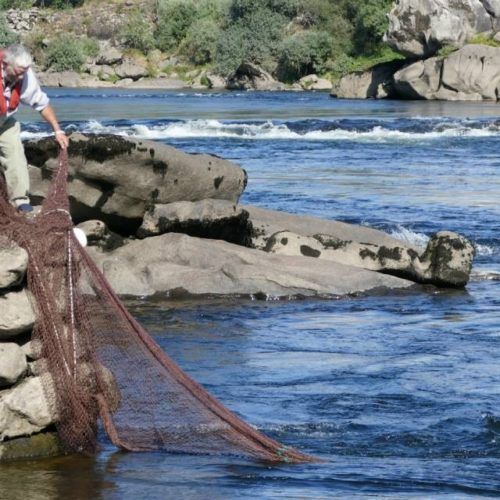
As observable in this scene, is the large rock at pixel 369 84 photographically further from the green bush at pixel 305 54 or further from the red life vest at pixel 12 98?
the red life vest at pixel 12 98


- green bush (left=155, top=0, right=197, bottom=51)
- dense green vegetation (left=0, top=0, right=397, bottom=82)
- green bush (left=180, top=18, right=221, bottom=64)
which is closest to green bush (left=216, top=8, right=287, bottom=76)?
dense green vegetation (left=0, top=0, right=397, bottom=82)

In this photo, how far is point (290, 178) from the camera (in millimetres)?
29406

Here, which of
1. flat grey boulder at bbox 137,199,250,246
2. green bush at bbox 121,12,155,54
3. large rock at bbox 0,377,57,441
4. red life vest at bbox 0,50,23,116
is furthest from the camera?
green bush at bbox 121,12,155,54

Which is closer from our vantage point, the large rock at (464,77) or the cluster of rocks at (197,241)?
the cluster of rocks at (197,241)

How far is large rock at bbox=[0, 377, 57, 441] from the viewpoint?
8.51 m

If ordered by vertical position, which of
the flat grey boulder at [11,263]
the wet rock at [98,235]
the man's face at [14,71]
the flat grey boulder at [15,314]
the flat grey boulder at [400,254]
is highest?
the man's face at [14,71]

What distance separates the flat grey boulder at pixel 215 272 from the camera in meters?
15.2

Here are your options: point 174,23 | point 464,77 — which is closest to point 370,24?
point 464,77

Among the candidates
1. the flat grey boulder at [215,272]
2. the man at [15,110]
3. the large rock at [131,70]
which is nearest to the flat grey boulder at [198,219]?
the flat grey boulder at [215,272]

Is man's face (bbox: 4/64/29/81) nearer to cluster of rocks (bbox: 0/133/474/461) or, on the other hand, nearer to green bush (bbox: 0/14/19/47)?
cluster of rocks (bbox: 0/133/474/461)

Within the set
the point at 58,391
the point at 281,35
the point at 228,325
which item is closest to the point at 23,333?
the point at 58,391

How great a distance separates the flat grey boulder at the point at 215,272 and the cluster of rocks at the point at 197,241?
0.01 m

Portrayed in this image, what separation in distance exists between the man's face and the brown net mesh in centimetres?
58

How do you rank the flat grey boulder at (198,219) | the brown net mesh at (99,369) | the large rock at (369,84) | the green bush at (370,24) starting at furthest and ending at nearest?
the green bush at (370,24) → the large rock at (369,84) → the flat grey boulder at (198,219) → the brown net mesh at (99,369)
